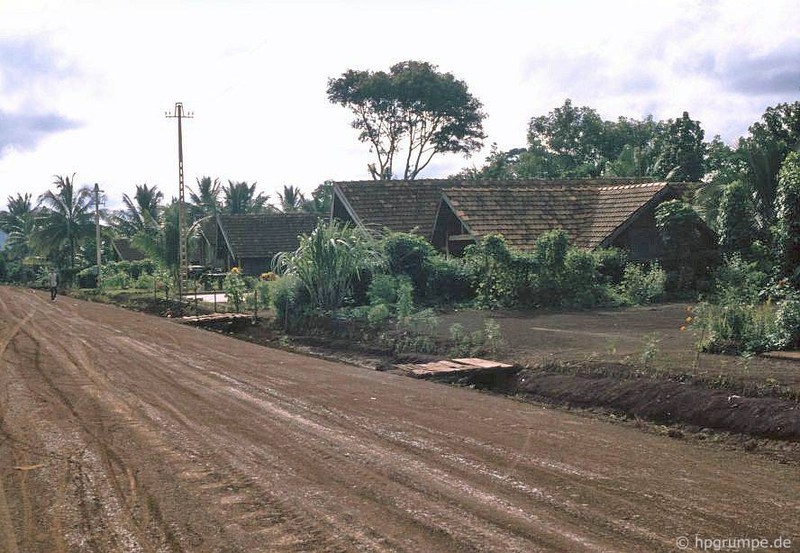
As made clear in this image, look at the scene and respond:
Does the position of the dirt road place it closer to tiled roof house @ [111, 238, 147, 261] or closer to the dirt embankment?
the dirt embankment

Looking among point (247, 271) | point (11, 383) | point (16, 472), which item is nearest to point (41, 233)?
point (247, 271)

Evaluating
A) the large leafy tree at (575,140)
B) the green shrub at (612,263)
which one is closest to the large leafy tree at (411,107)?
the large leafy tree at (575,140)

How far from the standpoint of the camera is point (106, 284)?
172ft

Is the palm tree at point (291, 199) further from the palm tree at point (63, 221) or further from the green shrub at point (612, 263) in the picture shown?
the green shrub at point (612, 263)

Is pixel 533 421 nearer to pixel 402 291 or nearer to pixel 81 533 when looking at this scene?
pixel 81 533

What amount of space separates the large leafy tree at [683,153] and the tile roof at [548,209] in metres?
13.4

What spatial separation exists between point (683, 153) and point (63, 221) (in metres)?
46.0

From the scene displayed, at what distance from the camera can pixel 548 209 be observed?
3069cm

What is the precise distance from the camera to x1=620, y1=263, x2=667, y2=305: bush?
24.8 m

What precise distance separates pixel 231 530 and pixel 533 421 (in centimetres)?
506

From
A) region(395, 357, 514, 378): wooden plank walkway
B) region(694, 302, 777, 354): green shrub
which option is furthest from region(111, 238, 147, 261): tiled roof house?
region(694, 302, 777, 354): green shrub

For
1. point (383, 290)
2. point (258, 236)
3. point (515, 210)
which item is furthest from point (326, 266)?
point (258, 236)

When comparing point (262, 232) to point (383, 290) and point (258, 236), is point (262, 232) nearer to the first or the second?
point (258, 236)

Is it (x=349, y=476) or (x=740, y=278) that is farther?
(x=740, y=278)
